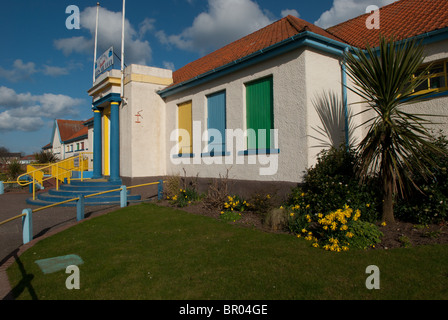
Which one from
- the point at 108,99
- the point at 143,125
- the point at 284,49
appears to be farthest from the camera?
the point at 108,99

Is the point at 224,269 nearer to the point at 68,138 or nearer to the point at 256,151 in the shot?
the point at 256,151

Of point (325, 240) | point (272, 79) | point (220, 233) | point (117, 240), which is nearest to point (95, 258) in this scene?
point (117, 240)

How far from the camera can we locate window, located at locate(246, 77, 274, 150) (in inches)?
331

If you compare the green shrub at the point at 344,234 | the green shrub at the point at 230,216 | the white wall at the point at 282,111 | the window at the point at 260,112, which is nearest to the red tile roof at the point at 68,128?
the white wall at the point at 282,111

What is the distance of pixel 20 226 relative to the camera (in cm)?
799

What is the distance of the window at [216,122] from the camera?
998 centimetres

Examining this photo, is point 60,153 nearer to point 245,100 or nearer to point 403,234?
point 245,100

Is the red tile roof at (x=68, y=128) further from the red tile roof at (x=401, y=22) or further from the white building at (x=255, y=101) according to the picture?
the red tile roof at (x=401, y=22)

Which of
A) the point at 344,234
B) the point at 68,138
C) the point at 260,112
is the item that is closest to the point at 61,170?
the point at 260,112

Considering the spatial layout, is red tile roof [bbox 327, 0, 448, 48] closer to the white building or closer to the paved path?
the white building

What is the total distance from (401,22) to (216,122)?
20.7ft

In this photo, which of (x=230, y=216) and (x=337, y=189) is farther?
(x=230, y=216)

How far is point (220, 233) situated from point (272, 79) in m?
4.59

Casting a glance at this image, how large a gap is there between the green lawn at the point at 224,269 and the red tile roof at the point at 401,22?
530 cm
